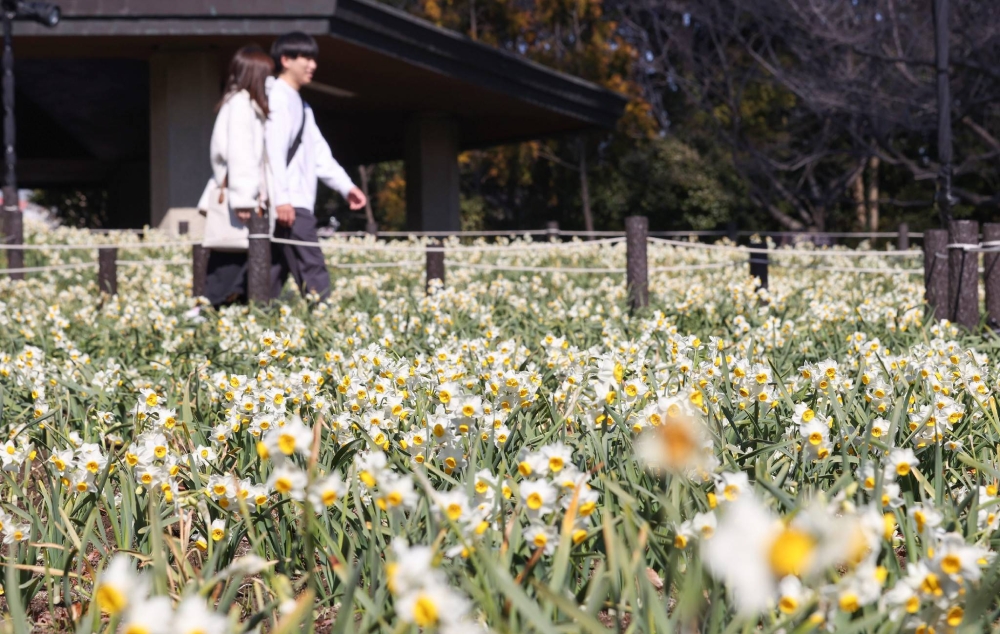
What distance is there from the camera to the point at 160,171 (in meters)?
16.7

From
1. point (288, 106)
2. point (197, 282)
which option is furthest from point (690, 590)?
point (197, 282)

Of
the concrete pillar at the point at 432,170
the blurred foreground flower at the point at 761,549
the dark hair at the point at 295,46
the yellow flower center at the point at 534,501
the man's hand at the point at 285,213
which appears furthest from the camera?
the concrete pillar at the point at 432,170

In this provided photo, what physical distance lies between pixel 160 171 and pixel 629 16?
16143mm

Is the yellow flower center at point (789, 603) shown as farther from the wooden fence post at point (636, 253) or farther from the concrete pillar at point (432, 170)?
the concrete pillar at point (432, 170)

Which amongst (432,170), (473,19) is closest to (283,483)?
(432,170)

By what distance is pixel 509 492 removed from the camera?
2.33 meters

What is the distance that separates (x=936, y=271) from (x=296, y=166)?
13.7ft

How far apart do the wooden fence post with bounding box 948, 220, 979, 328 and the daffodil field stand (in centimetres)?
144

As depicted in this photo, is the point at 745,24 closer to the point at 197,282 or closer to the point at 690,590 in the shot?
the point at 197,282

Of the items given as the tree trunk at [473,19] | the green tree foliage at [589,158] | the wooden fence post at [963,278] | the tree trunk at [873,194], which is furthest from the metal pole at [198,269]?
the tree trunk at [873,194]

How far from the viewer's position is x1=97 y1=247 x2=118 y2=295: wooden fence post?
8.62 m

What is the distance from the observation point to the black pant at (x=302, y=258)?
7.21 meters

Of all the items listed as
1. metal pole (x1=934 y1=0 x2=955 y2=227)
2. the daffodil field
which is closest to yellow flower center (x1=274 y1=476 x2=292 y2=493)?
the daffodil field

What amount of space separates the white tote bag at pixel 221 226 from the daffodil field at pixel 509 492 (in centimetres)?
235
